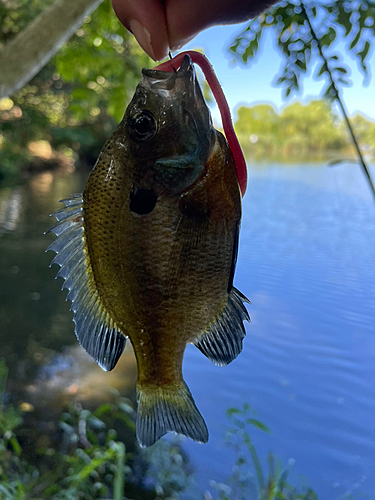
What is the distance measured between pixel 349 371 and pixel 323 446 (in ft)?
1.37

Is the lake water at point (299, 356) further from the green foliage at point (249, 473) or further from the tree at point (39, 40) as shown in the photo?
the tree at point (39, 40)

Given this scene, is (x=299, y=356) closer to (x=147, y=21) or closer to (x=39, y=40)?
(x=147, y=21)

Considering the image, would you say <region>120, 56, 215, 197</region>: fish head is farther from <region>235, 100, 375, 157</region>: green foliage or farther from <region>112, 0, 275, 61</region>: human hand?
<region>235, 100, 375, 157</region>: green foliage

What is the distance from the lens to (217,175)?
589 millimetres

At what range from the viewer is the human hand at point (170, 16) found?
0.72m

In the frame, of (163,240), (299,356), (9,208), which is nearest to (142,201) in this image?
(163,240)

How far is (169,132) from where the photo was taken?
604 mm

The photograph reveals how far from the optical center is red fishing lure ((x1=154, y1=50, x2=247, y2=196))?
23.1 inches

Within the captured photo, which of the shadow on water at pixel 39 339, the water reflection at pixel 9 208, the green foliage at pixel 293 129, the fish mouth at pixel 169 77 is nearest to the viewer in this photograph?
the fish mouth at pixel 169 77

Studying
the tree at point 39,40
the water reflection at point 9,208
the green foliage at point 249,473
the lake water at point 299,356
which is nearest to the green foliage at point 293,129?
the lake water at point 299,356

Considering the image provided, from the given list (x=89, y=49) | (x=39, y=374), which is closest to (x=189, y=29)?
(x=89, y=49)

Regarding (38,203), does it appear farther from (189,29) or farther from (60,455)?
(189,29)

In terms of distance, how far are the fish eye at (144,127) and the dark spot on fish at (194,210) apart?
0.11m

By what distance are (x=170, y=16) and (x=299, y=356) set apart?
2111mm
